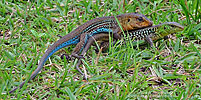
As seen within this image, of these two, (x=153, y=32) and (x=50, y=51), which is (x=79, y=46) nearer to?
(x=50, y=51)

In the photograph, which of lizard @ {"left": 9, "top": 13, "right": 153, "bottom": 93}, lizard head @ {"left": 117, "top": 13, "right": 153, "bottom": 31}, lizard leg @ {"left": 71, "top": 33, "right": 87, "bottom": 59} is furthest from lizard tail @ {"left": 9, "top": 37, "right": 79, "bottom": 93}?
lizard head @ {"left": 117, "top": 13, "right": 153, "bottom": 31}

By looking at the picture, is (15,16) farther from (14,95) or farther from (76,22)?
(14,95)

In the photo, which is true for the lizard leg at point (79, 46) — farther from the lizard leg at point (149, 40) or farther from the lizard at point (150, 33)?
the lizard leg at point (149, 40)

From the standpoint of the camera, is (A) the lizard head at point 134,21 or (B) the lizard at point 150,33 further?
(A) the lizard head at point 134,21

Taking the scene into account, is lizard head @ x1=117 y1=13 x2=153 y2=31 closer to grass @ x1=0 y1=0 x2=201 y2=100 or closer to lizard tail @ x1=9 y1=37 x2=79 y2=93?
grass @ x1=0 y1=0 x2=201 y2=100

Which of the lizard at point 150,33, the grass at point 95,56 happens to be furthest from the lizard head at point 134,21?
the grass at point 95,56

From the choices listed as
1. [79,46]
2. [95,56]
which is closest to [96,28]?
[79,46]
